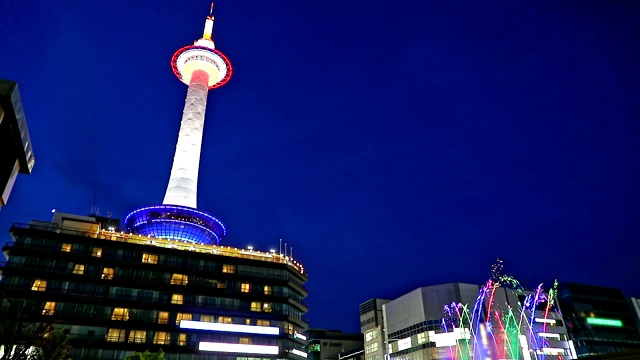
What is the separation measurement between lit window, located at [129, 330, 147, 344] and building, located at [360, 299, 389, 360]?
5967 centimetres

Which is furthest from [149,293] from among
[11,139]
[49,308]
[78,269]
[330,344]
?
[330,344]

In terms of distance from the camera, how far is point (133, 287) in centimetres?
7450

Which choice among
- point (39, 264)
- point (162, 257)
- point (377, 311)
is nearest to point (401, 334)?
point (377, 311)

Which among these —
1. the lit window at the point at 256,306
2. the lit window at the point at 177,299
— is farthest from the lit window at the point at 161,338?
the lit window at the point at 256,306

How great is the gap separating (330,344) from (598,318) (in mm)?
75323

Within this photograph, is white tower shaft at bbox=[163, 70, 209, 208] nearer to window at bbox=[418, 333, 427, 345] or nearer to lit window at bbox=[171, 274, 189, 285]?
lit window at bbox=[171, 274, 189, 285]

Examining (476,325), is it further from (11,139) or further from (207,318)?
(11,139)

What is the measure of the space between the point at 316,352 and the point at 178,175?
72313 mm

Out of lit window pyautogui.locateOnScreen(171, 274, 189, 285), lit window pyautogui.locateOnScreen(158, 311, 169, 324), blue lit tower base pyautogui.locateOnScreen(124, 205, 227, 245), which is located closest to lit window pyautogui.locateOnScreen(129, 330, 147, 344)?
lit window pyautogui.locateOnScreen(158, 311, 169, 324)

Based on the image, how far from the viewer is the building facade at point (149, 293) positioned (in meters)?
68.9

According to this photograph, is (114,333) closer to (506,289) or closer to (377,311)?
(377,311)

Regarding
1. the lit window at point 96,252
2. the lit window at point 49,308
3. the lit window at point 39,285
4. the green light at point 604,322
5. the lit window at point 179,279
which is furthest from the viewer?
the green light at point 604,322

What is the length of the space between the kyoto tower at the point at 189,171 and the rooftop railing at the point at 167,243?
8109mm

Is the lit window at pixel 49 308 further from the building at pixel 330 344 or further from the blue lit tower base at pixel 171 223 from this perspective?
the building at pixel 330 344
